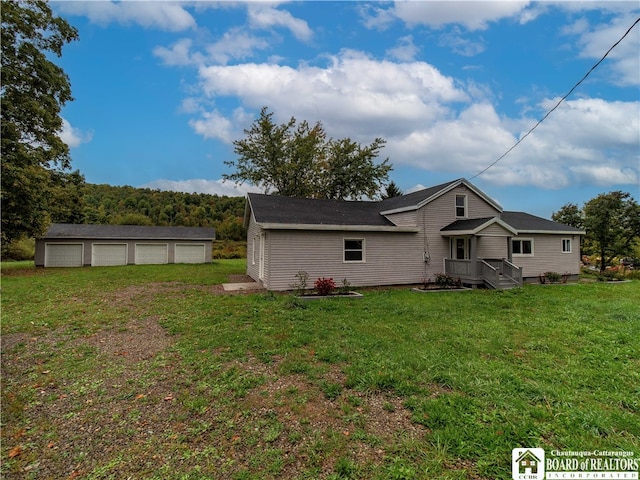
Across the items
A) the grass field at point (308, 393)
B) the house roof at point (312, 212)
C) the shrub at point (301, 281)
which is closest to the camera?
the grass field at point (308, 393)

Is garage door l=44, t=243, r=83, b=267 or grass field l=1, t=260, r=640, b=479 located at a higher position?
garage door l=44, t=243, r=83, b=267

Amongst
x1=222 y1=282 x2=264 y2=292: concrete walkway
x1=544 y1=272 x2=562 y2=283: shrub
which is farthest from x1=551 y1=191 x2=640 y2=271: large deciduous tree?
x1=222 y1=282 x2=264 y2=292: concrete walkway

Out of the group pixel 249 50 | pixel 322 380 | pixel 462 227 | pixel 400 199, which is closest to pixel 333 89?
pixel 249 50

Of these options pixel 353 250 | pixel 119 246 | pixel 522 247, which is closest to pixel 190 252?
pixel 119 246

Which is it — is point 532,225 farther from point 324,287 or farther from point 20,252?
point 20,252

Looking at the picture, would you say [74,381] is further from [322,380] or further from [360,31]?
[360,31]

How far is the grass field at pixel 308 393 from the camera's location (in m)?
2.64

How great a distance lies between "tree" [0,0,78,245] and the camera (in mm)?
13812

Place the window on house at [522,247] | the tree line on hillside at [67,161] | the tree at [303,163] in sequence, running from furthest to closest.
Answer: the tree at [303,163] → the window on house at [522,247] → the tree line on hillside at [67,161]

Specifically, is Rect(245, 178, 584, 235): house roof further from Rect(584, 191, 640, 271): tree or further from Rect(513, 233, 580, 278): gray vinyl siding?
Rect(584, 191, 640, 271): tree

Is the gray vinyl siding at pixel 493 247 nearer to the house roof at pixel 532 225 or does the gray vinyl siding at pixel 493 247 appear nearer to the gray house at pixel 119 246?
the house roof at pixel 532 225

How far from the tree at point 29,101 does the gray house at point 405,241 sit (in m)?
10.7

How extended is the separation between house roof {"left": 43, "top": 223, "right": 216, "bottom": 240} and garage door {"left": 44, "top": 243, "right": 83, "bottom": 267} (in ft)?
2.35

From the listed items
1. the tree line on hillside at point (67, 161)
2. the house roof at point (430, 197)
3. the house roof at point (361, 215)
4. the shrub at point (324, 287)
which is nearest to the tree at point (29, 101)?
the tree line on hillside at point (67, 161)
